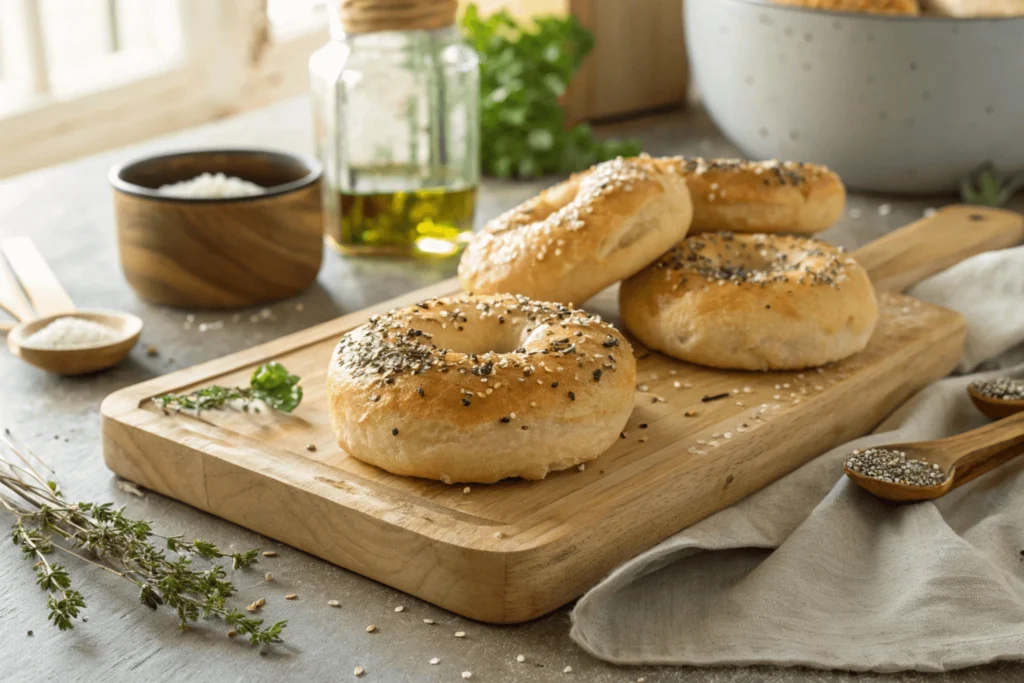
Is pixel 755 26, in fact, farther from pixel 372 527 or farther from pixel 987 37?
pixel 372 527

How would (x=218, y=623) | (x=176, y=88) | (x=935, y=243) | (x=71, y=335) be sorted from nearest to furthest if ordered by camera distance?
(x=218, y=623), (x=71, y=335), (x=935, y=243), (x=176, y=88)

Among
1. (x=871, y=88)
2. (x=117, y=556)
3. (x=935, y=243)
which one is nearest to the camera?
(x=117, y=556)

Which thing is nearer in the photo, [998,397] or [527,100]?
[998,397]

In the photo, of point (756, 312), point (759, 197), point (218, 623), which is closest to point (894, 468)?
point (756, 312)

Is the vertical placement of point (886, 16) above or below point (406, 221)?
above

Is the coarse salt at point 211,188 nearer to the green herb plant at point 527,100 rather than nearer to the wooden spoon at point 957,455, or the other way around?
the green herb plant at point 527,100

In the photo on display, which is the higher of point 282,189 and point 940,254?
point 282,189

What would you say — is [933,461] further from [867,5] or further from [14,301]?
[14,301]

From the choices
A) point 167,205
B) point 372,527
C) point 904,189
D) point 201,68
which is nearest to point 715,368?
point 372,527
